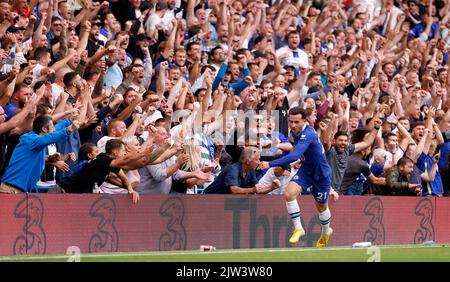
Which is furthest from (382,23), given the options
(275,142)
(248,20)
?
(275,142)

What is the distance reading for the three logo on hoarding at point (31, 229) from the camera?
580 inches

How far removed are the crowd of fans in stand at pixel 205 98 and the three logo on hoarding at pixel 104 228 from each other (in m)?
0.40

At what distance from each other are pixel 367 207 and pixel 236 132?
329cm

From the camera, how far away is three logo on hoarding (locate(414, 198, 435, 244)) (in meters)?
21.6

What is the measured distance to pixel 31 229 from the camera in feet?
49.1

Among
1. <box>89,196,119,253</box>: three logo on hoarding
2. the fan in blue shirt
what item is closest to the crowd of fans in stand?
the fan in blue shirt

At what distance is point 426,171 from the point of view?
2245 cm

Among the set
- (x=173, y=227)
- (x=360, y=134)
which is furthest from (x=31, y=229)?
(x=360, y=134)

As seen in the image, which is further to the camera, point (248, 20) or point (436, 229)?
point (248, 20)

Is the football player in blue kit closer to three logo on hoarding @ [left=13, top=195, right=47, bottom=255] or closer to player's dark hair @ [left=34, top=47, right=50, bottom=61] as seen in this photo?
player's dark hair @ [left=34, top=47, right=50, bottom=61]

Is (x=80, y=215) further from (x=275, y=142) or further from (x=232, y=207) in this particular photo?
(x=275, y=142)

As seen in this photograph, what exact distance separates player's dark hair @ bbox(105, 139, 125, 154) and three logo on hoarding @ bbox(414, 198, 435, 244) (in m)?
7.49

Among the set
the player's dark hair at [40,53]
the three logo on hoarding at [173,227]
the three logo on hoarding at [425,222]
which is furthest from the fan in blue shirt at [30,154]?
the three logo on hoarding at [425,222]
